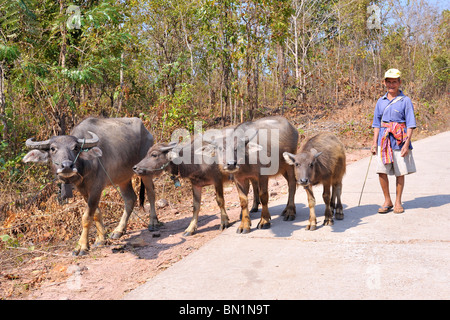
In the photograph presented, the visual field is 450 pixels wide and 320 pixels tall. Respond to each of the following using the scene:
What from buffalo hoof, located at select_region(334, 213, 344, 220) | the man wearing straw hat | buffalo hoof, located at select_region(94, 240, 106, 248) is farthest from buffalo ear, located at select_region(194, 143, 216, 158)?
the man wearing straw hat

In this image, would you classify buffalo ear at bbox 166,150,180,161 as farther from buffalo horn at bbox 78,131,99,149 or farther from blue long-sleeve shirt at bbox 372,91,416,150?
blue long-sleeve shirt at bbox 372,91,416,150

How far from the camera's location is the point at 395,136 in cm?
580

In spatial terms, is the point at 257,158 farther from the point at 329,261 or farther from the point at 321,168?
the point at 329,261

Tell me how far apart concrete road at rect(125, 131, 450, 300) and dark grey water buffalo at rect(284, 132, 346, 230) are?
226 mm

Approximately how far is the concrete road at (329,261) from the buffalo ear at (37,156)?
7.05 feet

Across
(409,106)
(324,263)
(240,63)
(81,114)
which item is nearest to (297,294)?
(324,263)

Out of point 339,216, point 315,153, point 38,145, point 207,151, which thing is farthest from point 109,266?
point 339,216

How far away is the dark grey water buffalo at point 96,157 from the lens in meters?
5.08

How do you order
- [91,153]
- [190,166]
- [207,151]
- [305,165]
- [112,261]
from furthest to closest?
[190,166] < [207,151] < [91,153] < [305,165] < [112,261]

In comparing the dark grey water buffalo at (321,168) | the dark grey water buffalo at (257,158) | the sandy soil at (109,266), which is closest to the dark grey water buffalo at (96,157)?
the sandy soil at (109,266)

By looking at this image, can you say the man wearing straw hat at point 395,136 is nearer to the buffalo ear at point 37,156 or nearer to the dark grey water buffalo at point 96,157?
the dark grey water buffalo at point 96,157

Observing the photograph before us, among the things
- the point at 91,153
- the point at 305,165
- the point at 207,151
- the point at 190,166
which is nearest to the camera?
the point at 305,165

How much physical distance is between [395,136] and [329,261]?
242 cm

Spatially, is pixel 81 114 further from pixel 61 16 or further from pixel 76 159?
pixel 76 159
